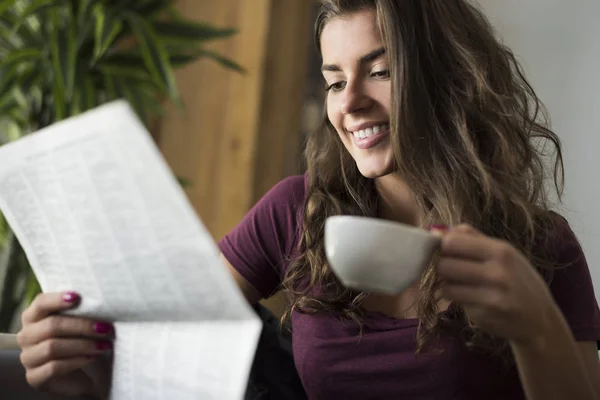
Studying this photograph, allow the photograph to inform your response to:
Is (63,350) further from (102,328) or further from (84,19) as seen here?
(84,19)

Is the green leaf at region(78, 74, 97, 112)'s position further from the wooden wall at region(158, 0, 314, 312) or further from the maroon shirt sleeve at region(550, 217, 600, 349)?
the maroon shirt sleeve at region(550, 217, 600, 349)

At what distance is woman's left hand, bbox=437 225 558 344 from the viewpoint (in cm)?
61

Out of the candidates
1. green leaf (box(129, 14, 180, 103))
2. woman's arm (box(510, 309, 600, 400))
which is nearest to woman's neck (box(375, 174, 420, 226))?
woman's arm (box(510, 309, 600, 400))

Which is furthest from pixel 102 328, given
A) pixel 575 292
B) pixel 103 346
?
pixel 575 292

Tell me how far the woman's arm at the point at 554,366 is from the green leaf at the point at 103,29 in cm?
116

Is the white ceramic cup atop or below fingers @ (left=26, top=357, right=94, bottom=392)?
atop

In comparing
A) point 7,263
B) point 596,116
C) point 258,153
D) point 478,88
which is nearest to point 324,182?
point 478,88

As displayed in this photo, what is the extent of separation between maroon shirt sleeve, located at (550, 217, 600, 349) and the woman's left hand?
307 mm

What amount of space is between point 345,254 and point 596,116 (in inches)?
57.9

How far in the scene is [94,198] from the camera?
695 mm

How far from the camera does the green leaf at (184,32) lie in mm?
1690

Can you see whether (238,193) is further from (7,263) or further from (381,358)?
(381,358)

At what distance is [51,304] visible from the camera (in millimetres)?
797

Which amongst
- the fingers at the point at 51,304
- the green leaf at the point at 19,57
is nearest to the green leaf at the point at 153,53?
the green leaf at the point at 19,57
